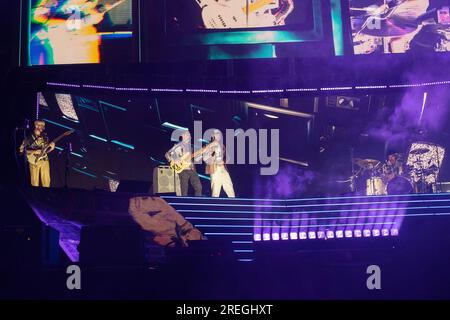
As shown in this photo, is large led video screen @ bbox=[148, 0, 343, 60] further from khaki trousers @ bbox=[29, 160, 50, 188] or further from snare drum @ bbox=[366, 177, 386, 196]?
khaki trousers @ bbox=[29, 160, 50, 188]

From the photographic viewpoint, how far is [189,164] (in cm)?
688

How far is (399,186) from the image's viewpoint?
22.4ft

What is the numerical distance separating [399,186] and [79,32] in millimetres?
4005

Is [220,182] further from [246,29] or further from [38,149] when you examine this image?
[38,149]

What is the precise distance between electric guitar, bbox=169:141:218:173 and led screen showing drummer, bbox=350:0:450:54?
77.8 inches

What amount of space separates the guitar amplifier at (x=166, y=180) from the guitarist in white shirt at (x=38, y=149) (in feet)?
3.98

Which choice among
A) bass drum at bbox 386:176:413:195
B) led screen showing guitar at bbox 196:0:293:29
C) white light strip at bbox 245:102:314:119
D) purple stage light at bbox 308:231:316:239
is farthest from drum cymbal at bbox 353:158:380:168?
led screen showing guitar at bbox 196:0:293:29

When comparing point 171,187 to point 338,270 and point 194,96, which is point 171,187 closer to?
point 194,96

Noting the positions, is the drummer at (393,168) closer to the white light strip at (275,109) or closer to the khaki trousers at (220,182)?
the white light strip at (275,109)

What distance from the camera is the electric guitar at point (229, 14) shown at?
661 centimetres

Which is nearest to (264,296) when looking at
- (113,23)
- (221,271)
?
(221,271)

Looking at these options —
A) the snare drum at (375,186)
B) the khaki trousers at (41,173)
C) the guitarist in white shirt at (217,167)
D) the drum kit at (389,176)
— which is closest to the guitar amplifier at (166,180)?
the guitarist in white shirt at (217,167)

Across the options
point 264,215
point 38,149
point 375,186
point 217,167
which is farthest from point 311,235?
point 38,149

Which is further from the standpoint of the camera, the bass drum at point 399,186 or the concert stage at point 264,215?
the bass drum at point 399,186
